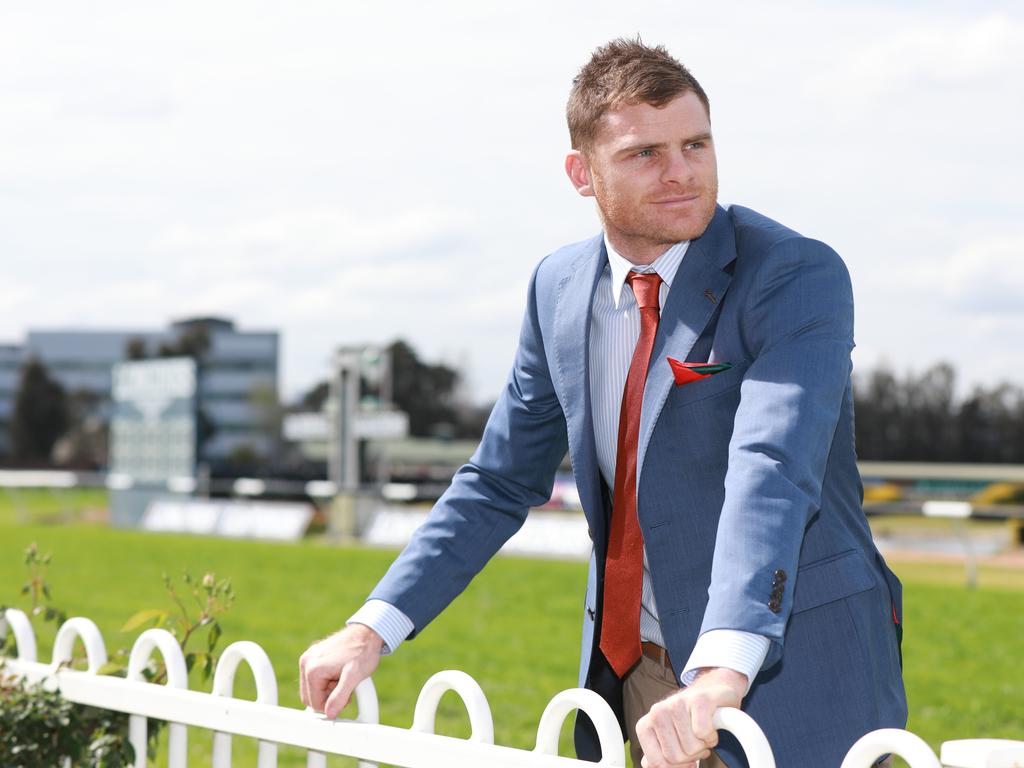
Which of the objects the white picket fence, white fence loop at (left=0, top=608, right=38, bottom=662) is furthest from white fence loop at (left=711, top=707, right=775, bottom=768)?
white fence loop at (left=0, top=608, right=38, bottom=662)

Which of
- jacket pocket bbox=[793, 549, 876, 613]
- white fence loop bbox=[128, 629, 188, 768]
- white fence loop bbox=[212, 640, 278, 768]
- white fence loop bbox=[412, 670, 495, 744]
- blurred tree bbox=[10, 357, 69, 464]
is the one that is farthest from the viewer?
blurred tree bbox=[10, 357, 69, 464]

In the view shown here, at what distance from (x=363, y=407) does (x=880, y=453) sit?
39.1m

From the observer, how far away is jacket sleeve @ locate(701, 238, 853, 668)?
2.00 metres

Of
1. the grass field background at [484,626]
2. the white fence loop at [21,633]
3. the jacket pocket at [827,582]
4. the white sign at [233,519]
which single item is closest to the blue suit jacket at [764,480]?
the jacket pocket at [827,582]

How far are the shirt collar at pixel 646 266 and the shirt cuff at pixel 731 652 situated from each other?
0.74 metres

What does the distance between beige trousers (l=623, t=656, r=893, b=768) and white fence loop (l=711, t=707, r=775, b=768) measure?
17.9 inches

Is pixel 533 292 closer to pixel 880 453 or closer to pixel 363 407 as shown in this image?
pixel 363 407

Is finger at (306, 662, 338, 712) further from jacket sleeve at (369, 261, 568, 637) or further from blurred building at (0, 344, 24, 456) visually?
blurred building at (0, 344, 24, 456)

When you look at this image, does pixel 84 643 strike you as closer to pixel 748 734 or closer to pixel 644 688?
pixel 644 688

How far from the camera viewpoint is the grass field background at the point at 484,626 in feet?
22.3

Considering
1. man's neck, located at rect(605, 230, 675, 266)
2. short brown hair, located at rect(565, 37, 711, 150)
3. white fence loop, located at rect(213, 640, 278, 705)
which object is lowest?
white fence loop, located at rect(213, 640, 278, 705)

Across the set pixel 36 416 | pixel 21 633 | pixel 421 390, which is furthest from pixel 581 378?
pixel 36 416

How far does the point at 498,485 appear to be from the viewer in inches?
107

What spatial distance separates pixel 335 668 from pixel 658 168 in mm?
1080
